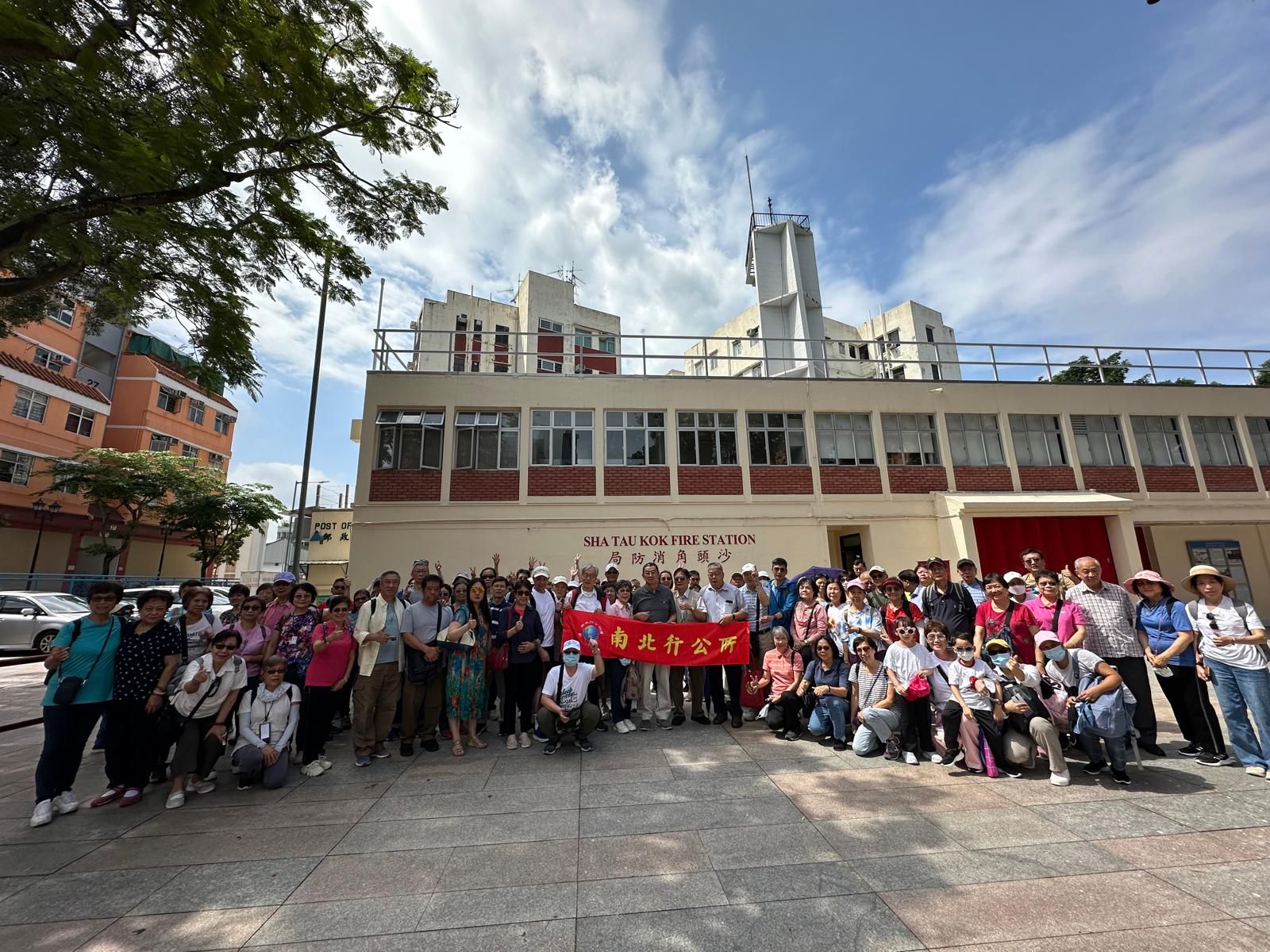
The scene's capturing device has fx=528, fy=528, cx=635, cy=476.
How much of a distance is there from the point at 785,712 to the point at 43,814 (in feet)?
22.5

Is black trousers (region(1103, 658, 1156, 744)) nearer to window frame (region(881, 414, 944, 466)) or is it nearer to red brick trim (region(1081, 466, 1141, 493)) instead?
window frame (region(881, 414, 944, 466))

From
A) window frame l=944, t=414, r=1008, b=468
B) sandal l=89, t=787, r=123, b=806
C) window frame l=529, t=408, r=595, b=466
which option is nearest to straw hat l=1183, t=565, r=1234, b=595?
sandal l=89, t=787, r=123, b=806

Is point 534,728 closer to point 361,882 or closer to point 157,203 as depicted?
point 361,882

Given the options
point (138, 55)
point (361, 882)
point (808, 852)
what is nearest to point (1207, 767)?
point (808, 852)

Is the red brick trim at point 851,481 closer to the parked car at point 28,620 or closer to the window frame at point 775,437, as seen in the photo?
the window frame at point 775,437

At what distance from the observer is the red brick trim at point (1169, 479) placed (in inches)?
651

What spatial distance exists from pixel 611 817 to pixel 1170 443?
2214cm

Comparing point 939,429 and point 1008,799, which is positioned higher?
point 939,429

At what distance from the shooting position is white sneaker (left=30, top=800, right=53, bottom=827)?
425 cm

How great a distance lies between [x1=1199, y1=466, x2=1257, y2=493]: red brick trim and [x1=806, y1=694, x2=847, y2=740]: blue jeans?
19.2 m

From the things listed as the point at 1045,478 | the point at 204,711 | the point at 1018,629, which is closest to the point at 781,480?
the point at 1045,478

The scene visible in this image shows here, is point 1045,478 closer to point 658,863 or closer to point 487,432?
point 487,432

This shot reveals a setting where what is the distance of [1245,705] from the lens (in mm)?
4973

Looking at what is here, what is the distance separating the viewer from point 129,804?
4691mm
